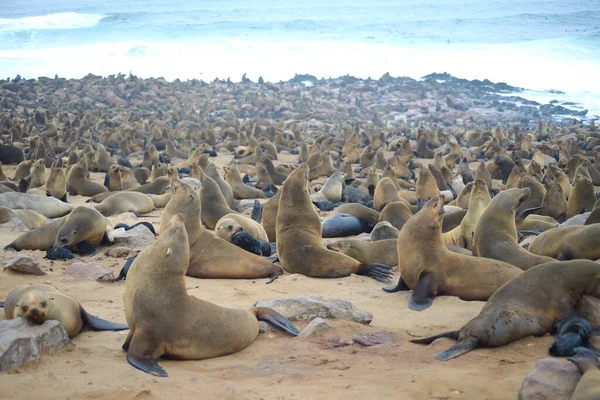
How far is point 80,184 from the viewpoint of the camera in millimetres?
11203

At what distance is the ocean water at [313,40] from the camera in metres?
42.2

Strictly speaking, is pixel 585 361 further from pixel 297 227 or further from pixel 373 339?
pixel 297 227

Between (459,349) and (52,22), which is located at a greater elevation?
(52,22)

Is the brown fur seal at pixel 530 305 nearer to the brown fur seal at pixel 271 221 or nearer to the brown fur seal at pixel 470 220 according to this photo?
the brown fur seal at pixel 470 220

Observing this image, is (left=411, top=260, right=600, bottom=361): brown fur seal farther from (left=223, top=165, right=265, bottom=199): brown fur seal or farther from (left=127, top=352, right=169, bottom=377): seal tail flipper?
(left=223, top=165, right=265, bottom=199): brown fur seal

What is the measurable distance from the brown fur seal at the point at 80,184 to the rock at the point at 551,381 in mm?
9007

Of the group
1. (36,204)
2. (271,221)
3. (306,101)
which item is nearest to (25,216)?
(36,204)

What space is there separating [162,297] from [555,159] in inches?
465

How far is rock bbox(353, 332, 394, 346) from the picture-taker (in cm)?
425

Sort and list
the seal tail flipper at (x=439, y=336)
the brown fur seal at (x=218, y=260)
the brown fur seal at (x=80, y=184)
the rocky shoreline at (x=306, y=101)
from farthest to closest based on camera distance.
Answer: the rocky shoreline at (x=306, y=101)
the brown fur seal at (x=80, y=184)
the brown fur seal at (x=218, y=260)
the seal tail flipper at (x=439, y=336)

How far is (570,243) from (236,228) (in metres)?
2.93

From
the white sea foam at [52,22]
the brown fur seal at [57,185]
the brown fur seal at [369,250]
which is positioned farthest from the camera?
the white sea foam at [52,22]

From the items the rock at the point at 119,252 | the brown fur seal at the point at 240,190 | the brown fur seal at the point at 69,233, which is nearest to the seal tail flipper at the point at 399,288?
the rock at the point at 119,252

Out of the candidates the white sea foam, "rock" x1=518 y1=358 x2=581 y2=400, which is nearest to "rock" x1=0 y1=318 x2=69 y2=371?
"rock" x1=518 y1=358 x2=581 y2=400
